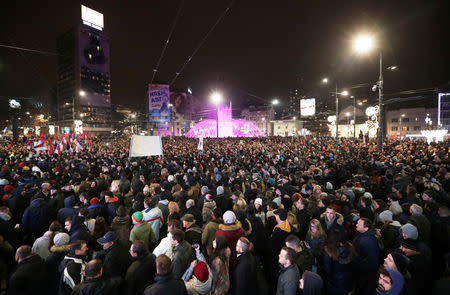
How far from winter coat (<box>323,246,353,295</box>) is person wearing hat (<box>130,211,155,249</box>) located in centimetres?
337

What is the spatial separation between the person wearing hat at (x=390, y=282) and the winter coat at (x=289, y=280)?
0.95m

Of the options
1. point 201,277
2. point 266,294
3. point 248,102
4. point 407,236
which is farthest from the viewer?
point 248,102

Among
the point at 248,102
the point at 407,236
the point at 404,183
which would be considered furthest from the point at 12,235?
the point at 248,102

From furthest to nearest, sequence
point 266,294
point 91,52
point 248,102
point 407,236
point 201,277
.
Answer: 1. point 248,102
2. point 91,52
3. point 266,294
4. point 407,236
5. point 201,277

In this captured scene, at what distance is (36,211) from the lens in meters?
5.71

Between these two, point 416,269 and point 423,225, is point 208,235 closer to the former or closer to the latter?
point 416,269

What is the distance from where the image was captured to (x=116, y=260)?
11.8 feet

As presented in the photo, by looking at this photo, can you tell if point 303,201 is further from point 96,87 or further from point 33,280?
point 96,87

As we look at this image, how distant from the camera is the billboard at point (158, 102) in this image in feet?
239

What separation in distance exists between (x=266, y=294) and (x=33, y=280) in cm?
386

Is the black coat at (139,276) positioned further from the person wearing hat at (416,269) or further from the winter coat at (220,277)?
the person wearing hat at (416,269)

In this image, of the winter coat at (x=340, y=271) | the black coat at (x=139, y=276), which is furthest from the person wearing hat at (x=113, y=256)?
the winter coat at (x=340, y=271)

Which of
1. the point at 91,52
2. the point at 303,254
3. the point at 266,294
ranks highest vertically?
the point at 91,52

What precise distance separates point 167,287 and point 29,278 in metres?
2.12
